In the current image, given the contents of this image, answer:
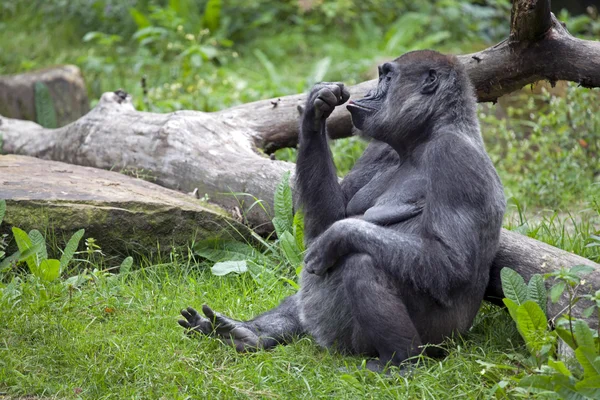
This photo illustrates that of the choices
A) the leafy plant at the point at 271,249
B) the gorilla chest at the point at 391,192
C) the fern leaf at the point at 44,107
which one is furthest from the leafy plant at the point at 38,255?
the fern leaf at the point at 44,107

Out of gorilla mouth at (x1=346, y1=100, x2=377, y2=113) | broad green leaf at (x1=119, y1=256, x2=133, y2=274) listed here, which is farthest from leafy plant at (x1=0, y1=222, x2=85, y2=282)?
gorilla mouth at (x1=346, y1=100, x2=377, y2=113)

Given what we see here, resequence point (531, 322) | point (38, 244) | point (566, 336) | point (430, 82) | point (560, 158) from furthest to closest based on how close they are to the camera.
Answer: point (560, 158), point (38, 244), point (430, 82), point (531, 322), point (566, 336)

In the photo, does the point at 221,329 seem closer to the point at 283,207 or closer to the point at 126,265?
the point at 126,265

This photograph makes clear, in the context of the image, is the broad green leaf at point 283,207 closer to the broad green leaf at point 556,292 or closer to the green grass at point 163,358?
the green grass at point 163,358

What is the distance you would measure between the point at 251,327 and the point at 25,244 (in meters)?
1.42

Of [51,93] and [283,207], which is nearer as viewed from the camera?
[283,207]

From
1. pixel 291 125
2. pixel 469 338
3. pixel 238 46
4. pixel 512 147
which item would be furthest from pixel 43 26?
pixel 469 338

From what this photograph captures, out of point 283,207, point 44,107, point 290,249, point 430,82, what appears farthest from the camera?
point 44,107

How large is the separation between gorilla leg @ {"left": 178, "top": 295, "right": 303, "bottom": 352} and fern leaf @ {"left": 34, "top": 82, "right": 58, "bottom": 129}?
4368 mm

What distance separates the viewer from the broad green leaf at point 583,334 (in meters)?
→ 2.80

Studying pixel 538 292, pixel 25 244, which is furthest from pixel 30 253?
pixel 538 292

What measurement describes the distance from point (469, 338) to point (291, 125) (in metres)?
2.53

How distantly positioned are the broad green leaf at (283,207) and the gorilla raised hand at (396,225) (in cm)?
78

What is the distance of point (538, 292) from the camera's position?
3432mm
